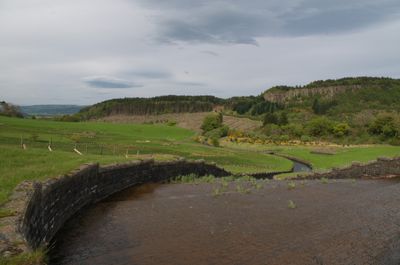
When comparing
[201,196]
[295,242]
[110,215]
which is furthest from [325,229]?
[110,215]

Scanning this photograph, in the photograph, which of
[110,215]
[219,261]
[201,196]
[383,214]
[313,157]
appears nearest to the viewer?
[219,261]

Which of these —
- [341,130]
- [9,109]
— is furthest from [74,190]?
[9,109]

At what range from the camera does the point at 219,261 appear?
1033 cm

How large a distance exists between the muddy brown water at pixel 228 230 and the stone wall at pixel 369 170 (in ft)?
41.8

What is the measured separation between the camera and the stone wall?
33.2 meters

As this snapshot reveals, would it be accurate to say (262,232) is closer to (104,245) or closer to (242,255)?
(242,255)

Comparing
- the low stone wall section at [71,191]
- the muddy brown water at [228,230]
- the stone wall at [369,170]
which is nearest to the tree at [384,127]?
the stone wall at [369,170]

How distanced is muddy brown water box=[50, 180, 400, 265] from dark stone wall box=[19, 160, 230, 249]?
1.58ft

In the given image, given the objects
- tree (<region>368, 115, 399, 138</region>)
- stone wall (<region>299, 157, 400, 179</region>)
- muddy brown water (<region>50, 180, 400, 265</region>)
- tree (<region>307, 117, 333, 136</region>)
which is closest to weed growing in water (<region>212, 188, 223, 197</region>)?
muddy brown water (<region>50, 180, 400, 265</region>)

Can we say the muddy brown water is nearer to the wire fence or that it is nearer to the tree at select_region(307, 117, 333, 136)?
the wire fence

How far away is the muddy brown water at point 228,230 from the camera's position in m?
10.8

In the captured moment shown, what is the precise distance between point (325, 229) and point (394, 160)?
2586cm

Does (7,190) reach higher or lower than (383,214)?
higher

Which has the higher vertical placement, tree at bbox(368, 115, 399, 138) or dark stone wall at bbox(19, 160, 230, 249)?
tree at bbox(368, 115, 399, 138)
